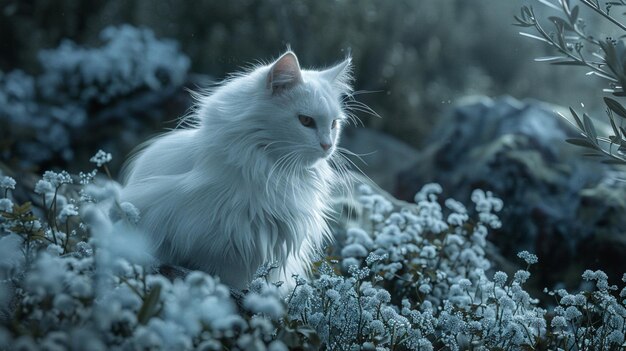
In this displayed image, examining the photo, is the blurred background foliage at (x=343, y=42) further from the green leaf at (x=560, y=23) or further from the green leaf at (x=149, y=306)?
the green leaf at (x=149, y=306)

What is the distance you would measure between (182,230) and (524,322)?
0.97 meters

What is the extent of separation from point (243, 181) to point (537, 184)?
2.08m

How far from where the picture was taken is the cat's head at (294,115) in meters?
1.94

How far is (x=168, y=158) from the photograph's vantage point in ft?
6.84

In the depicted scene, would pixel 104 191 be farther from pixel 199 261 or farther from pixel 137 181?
pixel 137 181

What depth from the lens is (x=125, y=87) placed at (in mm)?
5105

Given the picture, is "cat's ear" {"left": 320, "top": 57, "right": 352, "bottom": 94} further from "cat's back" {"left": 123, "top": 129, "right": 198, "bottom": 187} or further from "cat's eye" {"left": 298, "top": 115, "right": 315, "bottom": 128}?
"cat's back" {"left": 123, "top": 129, "right": 198, "bottom": 187}

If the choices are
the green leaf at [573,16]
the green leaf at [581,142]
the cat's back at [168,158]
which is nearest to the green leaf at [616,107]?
the green leaf at [581,142]

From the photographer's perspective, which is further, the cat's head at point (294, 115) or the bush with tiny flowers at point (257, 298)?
the cat's head at point (294, 115)

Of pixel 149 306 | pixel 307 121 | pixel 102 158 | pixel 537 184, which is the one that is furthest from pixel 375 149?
pixel 149 306

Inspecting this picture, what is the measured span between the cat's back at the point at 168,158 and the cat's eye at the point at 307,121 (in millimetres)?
357

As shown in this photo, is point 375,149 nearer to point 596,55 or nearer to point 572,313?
point 596,55

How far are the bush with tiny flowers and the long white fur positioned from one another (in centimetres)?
12

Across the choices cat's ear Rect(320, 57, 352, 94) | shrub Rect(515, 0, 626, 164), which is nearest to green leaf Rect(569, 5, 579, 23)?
shrub Rect(515, 0, 626, 164)
